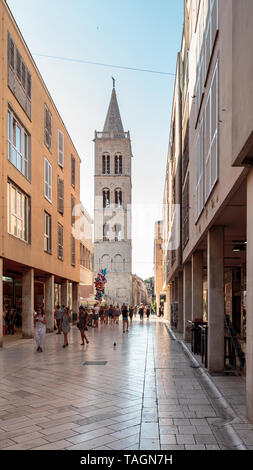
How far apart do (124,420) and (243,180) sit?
4.29m

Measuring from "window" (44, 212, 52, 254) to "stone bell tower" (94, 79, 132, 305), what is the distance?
56.0 metres

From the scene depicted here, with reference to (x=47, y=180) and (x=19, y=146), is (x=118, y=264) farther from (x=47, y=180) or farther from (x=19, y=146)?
(x=19, y=146)

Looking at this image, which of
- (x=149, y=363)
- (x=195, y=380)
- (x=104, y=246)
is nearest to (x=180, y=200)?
(x=149, y=363)

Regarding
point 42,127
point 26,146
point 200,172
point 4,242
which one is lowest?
point 4,242

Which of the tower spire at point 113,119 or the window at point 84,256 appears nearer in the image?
the window at point 84,256

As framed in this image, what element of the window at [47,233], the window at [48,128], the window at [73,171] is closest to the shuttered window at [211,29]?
the window at [48,128]

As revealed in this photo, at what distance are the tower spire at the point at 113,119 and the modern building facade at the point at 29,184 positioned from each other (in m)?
54.3

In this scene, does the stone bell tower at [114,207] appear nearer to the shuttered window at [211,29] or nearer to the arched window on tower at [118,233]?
the arched window on tower at [118,233]

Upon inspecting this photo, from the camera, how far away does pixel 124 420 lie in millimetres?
7055

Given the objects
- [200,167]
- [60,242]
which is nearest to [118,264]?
[60,242]

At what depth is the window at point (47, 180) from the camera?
25003 millimetres

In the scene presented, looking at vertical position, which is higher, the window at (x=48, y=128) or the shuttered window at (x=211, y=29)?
the window at (x=48, y=128)

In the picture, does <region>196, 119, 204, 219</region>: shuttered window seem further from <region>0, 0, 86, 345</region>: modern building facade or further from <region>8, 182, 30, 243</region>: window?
<region>8, 182, 30, 243</region>: window
